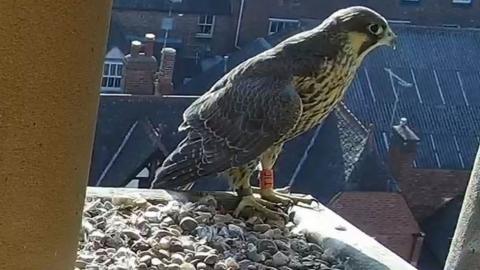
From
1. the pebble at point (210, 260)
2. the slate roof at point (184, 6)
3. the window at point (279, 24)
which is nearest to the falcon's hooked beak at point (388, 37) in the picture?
the pebble at point (210, 260)

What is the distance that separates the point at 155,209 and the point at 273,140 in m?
0.38

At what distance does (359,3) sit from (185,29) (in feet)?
10.1

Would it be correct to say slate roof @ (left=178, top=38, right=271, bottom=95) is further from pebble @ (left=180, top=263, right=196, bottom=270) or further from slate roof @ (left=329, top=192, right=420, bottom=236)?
pebble @ (left=180, top=263, right=196, bottom=270)

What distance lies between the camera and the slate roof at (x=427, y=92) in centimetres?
1243

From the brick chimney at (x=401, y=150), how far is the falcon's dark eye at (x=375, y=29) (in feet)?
28.7

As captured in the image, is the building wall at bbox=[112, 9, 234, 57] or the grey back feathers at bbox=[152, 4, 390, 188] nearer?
the grey back feathers at bbox=[152, 4, 390, 188]

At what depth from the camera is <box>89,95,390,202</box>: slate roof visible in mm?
10461

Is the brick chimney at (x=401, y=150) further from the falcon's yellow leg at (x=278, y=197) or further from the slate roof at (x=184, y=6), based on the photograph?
the falcon's yellow leg at (x=278, y=197)

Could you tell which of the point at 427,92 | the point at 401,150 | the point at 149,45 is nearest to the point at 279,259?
the point at 401,150

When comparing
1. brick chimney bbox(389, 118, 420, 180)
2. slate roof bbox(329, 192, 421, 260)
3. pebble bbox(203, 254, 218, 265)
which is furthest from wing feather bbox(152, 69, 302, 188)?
brick chimney bbox(389, 118, 420, 180)

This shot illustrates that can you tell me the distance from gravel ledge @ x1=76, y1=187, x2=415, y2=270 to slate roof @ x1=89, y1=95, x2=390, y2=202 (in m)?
Answer: 7.34

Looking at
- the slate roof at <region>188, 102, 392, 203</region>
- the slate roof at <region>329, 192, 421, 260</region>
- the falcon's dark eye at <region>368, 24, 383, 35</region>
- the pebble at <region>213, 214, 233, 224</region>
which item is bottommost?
the slate roof at <region>329, 192, 421, 260</region>

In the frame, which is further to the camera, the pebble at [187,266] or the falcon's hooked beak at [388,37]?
the falcon's hooked beak at [388,37]

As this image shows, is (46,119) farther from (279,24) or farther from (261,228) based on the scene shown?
(279,24)
